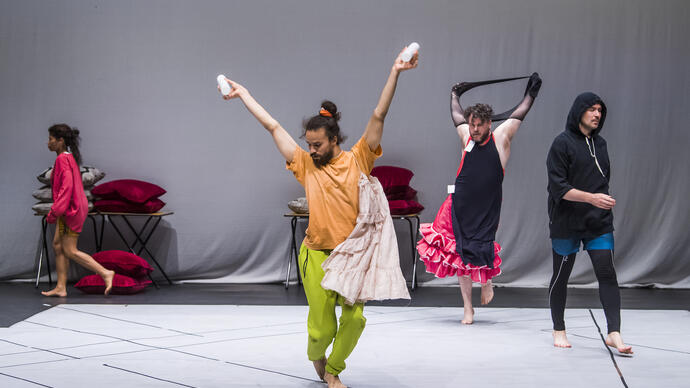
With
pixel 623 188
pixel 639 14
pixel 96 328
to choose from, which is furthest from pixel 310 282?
pixel 639 14

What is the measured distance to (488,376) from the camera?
346cm

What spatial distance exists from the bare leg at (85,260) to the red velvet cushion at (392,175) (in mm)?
2381

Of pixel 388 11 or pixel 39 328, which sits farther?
pixel 388 11

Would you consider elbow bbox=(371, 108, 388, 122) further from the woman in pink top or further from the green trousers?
the woman in pink top

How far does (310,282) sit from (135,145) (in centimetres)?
454

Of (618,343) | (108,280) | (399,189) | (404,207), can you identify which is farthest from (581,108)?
(108,280)

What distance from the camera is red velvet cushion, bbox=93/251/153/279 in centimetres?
648

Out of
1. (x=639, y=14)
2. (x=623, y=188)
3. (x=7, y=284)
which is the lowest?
(x=7, y=284)

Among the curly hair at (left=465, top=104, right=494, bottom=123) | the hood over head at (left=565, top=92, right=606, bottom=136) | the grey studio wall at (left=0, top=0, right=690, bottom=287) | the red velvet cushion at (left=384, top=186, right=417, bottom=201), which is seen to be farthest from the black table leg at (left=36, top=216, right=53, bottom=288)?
the hood over head at (left=565, top=92, right=606, bottom=136)

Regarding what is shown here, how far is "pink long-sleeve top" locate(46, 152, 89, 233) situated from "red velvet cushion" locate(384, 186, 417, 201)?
2.55m

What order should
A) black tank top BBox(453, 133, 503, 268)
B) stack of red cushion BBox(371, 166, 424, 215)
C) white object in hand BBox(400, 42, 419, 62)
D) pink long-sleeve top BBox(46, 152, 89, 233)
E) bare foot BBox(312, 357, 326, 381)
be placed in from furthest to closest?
stack of red cushion BBox(371, 166, 424, 215), pink long-sleeve top BBox(46, 152, 89, 233), black tank top BBox(453, 133, 503, 268), bare foot BBox(312, 357, 326, 381), white object in hand BBox(400, 42, 419, 62)

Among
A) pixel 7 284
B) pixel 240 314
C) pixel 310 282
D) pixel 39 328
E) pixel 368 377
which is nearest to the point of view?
pixel 310 282

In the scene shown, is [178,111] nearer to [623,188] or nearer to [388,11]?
[388,11]

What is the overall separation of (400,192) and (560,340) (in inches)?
107
